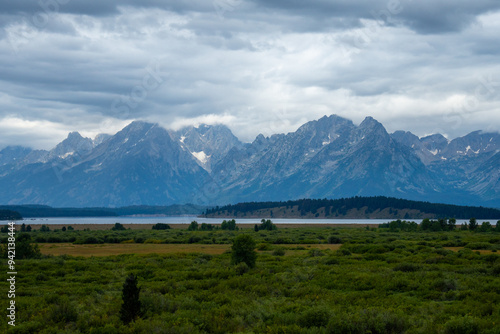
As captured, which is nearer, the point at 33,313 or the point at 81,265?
the point at 33,313

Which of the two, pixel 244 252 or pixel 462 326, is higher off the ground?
pixel 244 252

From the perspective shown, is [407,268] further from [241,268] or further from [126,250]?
[126,250]

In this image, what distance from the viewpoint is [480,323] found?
20.2 meters

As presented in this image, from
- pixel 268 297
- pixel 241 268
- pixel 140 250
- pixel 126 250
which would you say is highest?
pixel 241 268

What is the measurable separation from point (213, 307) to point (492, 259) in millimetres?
29142

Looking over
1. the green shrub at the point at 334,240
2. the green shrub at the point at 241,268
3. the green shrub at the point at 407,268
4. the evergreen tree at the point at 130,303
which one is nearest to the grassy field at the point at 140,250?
the green shrub at the point at 334,240

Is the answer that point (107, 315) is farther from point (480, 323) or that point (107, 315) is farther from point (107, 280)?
point (480, 323)

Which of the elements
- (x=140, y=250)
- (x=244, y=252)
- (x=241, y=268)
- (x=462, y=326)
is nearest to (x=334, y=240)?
(x=140, y=250)

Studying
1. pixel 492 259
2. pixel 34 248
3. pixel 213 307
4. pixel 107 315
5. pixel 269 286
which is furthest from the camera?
pixel 34 248

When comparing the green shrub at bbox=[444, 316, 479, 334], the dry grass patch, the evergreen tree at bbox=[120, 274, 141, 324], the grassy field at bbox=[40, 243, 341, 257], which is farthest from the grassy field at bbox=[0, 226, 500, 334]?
the dry grass patch

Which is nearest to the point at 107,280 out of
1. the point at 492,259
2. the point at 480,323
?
the point at 480,323

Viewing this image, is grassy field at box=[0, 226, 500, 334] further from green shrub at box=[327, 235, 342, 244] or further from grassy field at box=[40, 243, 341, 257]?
green shrub at box=[327, 235, 342, 244]

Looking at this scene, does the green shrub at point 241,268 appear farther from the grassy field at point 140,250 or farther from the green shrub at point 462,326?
the grassy field at point 140,250

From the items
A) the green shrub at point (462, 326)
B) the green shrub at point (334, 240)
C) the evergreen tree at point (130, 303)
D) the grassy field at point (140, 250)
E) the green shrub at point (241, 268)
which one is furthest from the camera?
the green shrub at point (334, 240)
